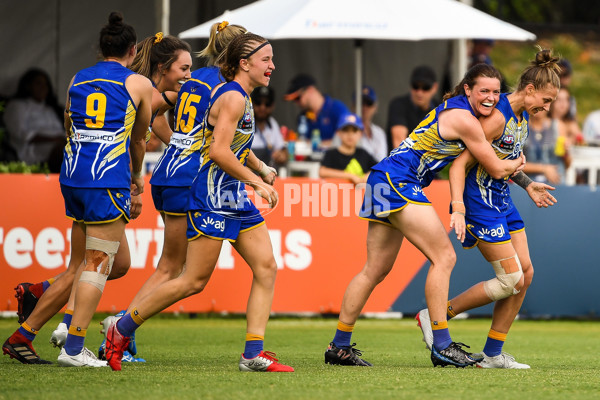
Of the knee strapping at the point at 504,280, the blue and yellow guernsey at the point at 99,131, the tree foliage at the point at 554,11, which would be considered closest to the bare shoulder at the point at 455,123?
the knee strapping at the point at 504,280

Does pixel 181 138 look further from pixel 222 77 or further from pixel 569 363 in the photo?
pixel 569 363

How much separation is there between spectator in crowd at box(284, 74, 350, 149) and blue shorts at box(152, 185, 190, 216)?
561cm

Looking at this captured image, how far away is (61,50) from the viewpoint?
1405cm

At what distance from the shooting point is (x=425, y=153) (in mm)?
6289

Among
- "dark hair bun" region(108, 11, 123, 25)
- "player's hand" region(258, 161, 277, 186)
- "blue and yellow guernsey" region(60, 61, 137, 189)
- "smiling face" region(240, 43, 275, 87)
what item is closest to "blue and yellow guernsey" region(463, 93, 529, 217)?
"player's hand" region(258, 161, 277, 186)

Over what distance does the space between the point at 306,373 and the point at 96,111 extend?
1.98m

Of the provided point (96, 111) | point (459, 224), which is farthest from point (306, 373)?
point (96, 111)

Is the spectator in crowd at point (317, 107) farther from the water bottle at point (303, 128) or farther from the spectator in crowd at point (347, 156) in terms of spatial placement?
the spectator in crowd at point (347, 156)

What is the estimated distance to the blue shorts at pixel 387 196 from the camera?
6.17 metres

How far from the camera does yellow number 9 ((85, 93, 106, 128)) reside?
5.84 m

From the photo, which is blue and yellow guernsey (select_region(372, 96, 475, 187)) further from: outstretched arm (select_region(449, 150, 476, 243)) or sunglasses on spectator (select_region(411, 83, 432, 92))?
sunglasses on spectator (select_region(411, 83, 432, 92))

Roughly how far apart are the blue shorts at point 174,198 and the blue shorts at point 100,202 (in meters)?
0.57

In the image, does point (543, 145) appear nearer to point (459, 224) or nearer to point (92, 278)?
point (459, 224)

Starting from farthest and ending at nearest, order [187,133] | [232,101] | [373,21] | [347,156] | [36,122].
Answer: [36,122]
[373,21]
[347,156]
[187,133]
[232,101]
